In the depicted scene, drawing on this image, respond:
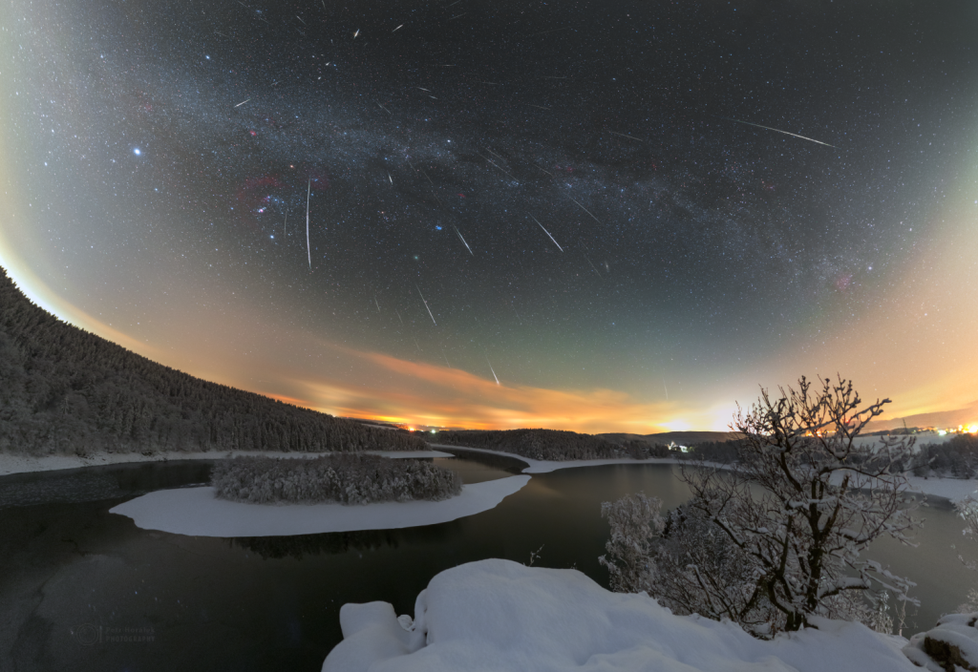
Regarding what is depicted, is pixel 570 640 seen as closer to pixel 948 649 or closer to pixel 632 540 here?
pixel 948 649

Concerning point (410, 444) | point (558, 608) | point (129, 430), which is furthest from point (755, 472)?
point (410, 444)

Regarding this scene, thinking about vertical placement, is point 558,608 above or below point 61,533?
above

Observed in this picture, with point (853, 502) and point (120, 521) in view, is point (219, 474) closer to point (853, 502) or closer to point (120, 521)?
point (120, 521)

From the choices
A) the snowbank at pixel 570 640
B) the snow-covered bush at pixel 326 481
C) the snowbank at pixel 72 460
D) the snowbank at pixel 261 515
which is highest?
the snowbank at pixel 570 640

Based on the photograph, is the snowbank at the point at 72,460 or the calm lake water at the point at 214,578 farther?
the snowbank at the point at 72,460

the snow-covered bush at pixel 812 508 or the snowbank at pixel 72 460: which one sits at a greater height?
the snow-covered bush at pixel 812 508

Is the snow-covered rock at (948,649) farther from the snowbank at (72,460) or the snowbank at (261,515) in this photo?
the snowbank at (72,460)

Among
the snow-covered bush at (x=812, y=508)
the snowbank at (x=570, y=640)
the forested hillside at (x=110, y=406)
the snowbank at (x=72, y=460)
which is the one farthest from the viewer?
the forested hillside at (x=110, y=406)

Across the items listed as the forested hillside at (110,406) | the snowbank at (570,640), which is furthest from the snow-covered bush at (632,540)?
the forested hillside at (110,406)
